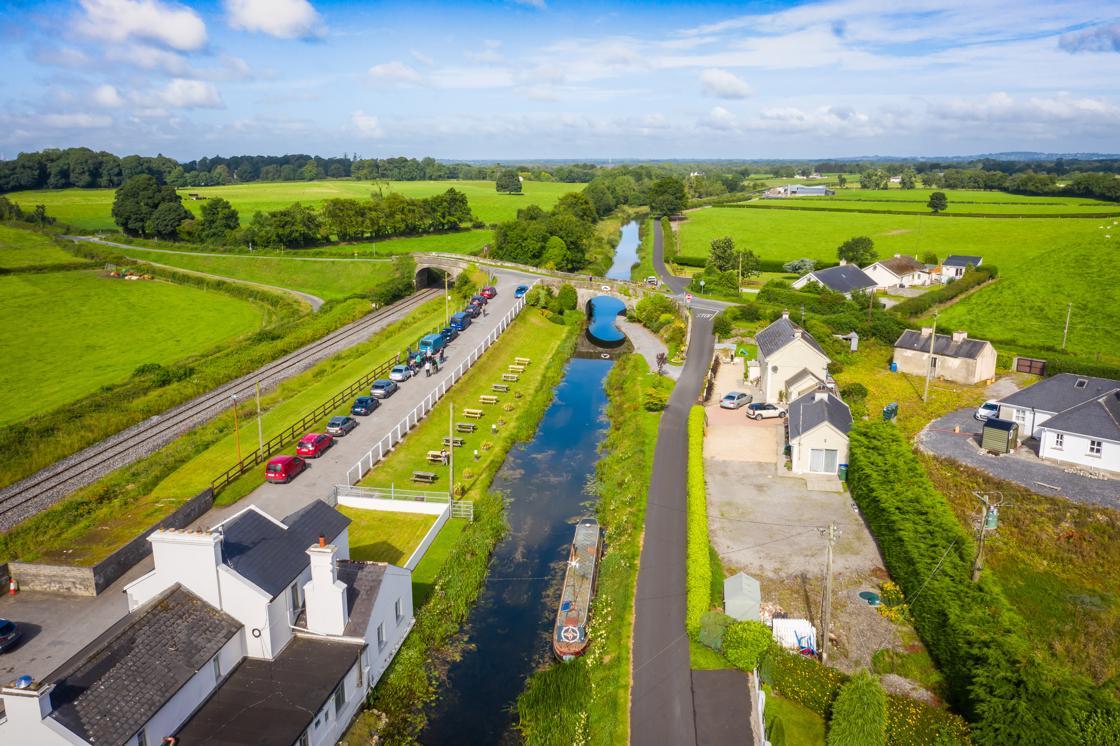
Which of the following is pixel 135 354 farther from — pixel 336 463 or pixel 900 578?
pixel 900 578

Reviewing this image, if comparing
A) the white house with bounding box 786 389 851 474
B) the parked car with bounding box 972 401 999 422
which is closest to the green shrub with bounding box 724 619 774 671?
the white house with bounding box 786 389 851 474

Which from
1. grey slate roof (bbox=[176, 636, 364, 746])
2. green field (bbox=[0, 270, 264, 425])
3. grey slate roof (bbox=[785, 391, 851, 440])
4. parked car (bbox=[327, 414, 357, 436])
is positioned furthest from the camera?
green field (bbox=[0, 270, 264, 425])

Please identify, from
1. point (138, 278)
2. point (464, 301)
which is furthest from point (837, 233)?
point (138, 278)

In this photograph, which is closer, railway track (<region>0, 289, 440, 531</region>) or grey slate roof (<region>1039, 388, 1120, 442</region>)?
railway track (<region>0, 289, 440, 531</region>)

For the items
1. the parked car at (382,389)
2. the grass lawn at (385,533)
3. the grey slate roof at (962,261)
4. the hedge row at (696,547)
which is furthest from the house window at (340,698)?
the grey slate roof at (962,261)

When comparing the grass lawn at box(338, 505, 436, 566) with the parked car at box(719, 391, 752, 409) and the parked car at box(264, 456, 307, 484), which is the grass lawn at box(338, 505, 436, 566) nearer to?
the parked car at box(264, 456, 307, 484)

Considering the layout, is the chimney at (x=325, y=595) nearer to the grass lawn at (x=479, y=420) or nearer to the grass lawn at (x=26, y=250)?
the grass lawn at (x=479, y=420)
